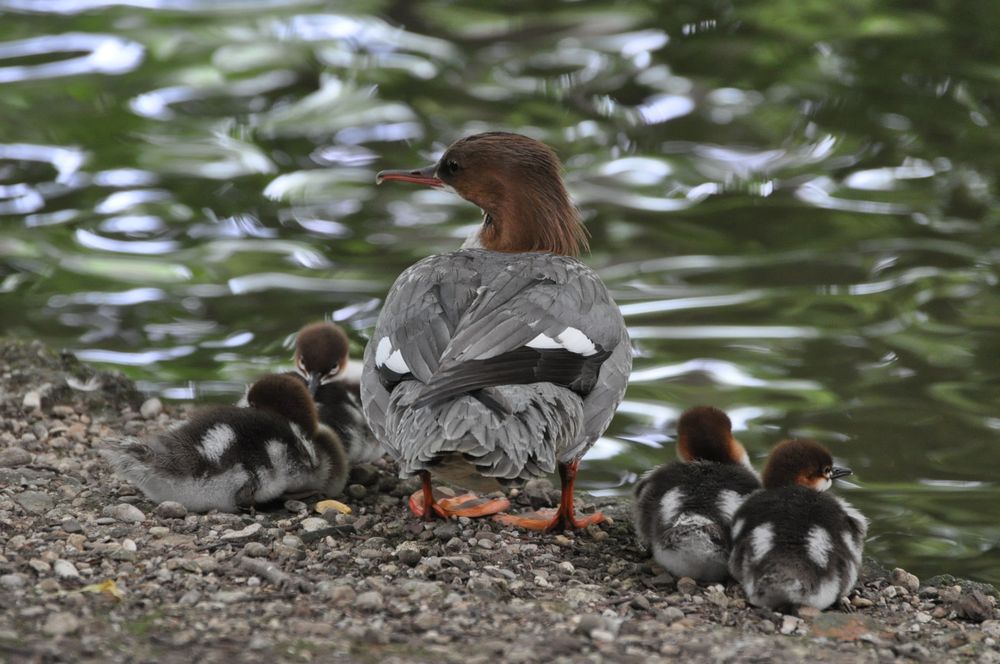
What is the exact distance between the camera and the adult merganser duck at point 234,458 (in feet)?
15.5

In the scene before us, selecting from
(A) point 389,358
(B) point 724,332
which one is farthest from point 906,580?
(B) point 724,332

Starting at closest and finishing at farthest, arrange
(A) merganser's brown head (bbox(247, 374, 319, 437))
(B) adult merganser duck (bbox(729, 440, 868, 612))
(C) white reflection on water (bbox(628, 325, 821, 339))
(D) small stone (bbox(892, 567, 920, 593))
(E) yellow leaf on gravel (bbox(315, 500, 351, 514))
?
(B) adult merganser duck (bbox(729, 440, 868, 612)), (D) small stone (bbox(892, 567, 920, 593)), (E) yellow leaf on gravel (bbox(315, 500, 351, 514)), (A) merganser's brown head (bbox(247, 374, 319, 437)), (C) white reflection on water (bbox(628, 325, 821, 339))

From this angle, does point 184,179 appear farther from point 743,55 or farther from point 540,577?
point 540,577

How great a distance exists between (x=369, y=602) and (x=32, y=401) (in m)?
2.58

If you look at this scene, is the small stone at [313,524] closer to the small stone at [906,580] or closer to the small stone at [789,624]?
the small stone at [789,624]

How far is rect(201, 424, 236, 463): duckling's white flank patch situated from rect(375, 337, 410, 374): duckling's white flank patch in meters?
0.57

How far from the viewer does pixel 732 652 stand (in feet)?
12.2

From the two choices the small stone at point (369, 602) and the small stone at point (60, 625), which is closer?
the small stone at point (60, 625)

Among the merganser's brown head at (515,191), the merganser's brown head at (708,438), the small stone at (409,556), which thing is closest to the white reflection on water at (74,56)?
the merganser's brown head at (515,191)

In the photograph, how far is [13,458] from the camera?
508 cm

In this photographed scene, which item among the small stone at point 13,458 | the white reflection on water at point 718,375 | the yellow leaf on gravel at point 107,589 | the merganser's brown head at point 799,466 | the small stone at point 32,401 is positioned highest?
the yellow leaf on gravel at point 107,589

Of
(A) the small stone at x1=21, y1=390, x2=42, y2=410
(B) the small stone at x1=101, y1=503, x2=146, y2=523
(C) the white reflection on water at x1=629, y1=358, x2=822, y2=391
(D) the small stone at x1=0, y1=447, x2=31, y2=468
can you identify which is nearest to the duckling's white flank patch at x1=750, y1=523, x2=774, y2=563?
(B) the small stone at x1=101, y1=503, x2=146, y2=523

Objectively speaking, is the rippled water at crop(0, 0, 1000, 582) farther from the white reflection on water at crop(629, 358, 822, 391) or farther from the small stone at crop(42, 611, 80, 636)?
the small stone at crop(42, 611, 80, 636)

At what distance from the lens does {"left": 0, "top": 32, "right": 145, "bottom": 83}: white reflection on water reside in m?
11.7
